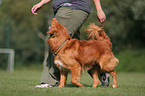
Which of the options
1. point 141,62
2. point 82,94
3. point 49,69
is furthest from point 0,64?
point 82,94

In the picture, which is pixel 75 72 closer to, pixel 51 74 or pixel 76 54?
pixel 76 54

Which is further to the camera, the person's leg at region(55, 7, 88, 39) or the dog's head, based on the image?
the person's leg at region(55, 7, 88, 39)

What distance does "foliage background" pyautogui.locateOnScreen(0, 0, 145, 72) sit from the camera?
21.8 meters

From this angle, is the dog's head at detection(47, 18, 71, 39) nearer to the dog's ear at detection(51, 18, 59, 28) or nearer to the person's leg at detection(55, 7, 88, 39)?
the dog's ear at detection(51, 18, 59, 28)

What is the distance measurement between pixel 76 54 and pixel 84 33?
14.6m

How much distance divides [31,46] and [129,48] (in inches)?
396

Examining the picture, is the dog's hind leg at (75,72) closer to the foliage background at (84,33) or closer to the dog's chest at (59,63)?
the dog's chest at (59,63)

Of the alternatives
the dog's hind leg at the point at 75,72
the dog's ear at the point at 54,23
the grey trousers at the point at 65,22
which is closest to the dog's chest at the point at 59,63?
the dog's hind leg at the point at 75,72

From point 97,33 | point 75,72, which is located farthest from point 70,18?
point 75,72

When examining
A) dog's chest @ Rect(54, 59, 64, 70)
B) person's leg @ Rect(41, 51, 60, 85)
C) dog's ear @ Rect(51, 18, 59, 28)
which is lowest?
person's leg @ Rect(41, 51, 60, 85)

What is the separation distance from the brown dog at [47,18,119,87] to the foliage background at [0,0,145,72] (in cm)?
1421

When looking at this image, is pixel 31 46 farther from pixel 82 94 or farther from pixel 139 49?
pixel 82 94

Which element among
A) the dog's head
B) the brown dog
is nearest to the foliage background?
the brown dog

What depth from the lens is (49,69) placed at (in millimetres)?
5656
